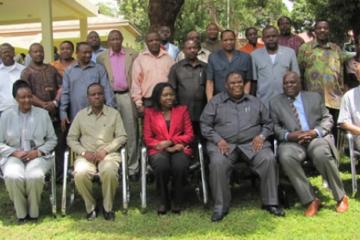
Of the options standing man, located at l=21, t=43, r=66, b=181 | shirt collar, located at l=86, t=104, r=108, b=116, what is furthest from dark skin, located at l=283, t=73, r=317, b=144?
standing man, located at l=21, t=43, r=66, b=181

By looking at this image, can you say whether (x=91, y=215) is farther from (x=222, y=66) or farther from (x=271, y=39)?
(x=271, y=39)

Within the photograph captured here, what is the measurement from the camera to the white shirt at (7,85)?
661 centimetres

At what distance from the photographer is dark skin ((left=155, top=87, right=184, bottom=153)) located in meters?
5.65

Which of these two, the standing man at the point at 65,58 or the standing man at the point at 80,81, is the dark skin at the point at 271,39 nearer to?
the standing man at the point at 80,81

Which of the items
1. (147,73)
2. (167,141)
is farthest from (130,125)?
(167,141)

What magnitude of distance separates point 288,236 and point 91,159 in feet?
7.41

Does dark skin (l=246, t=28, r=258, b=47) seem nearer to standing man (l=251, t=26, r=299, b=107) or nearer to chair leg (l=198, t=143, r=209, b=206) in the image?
standing man (l=251, t=26, r=299, b=107)

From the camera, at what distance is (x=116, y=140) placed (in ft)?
19.1

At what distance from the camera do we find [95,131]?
5852 mm

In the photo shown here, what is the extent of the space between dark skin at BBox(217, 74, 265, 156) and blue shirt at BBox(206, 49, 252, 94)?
33 centimetres

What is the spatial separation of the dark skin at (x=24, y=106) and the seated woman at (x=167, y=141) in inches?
50.2

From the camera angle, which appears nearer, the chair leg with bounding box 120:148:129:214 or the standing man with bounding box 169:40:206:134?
the chair leg with bounding box 120:148:129:214

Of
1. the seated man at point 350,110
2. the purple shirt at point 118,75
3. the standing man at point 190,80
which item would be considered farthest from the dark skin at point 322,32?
the purple shirt at point 118,75

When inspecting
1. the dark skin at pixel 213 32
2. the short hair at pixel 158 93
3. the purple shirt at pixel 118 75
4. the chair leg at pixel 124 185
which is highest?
the dark skin at pixel 213 32
